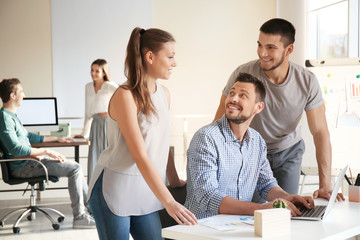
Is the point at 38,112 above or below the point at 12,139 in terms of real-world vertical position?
above

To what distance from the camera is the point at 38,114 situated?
5.11 m

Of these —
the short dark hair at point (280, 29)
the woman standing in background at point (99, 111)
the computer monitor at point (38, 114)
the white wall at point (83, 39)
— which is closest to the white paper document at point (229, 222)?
the short dark hair at point (280, 29)

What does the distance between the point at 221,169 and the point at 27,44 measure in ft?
14.7

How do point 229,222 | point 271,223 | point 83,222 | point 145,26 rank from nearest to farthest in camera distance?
point 271,223 < point 229,222 < point 83,222 < point 145,26

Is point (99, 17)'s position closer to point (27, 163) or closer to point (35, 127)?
point (35, 127)

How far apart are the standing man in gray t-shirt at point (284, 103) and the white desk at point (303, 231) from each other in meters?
0.78

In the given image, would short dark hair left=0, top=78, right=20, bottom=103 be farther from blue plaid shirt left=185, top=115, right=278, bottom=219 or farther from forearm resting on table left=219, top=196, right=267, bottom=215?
forearm resting on table left=219, top=196, right=267, bottom=215

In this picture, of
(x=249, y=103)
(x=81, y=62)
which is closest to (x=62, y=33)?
(x=81, y=62)

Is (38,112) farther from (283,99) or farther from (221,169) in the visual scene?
(221,169)

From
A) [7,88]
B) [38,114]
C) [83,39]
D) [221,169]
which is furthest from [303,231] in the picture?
[83,39]

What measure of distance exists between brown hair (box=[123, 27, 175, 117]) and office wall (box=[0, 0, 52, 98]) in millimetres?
4422

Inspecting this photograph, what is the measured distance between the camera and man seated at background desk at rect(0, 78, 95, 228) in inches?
159

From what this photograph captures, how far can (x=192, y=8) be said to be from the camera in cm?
652

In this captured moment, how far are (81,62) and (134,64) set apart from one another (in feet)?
14.7
